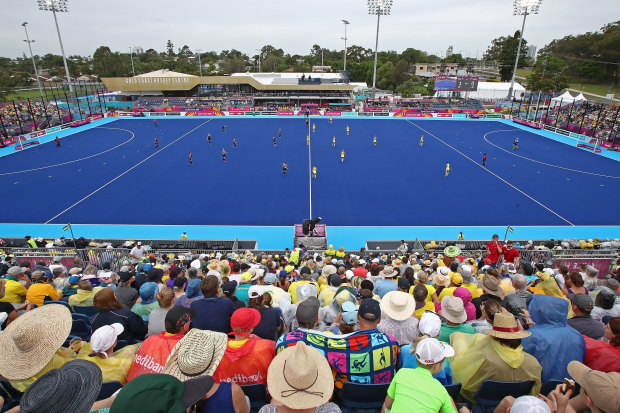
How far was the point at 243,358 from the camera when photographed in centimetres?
408

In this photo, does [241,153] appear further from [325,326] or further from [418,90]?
[418,90]

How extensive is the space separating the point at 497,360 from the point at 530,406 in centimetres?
126

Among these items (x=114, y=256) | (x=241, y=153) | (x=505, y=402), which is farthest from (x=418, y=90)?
(x=505, y=402)

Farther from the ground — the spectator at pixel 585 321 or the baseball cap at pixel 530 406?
the baseball cap at pixel 530 406

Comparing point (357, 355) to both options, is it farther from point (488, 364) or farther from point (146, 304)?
point (146, 304)

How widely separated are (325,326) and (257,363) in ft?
4.79

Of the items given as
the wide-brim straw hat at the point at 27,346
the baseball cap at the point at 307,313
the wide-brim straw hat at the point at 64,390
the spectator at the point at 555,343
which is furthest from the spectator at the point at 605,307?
the wide-brim straw hat at the point at 27,346

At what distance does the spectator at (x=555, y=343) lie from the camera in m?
4.27

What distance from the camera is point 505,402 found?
3461 millimetres

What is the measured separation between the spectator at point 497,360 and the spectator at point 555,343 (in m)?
0.48

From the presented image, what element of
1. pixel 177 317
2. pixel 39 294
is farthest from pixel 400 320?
pixel 39 294

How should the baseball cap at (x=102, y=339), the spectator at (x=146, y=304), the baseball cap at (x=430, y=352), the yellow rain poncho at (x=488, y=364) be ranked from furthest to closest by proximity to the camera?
the spectator at (x=146, y=304), the baseball cap at (x=102, y=339), the yellow rain poncho at (x=488, y=364), the baseball cap at (x=430, y=352)

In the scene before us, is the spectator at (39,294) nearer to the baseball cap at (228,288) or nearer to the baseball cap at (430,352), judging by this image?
the baseball cap at (228,288)

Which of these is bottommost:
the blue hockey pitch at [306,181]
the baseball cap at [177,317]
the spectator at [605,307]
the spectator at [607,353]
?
the blue hockey pitch at [306,181]
